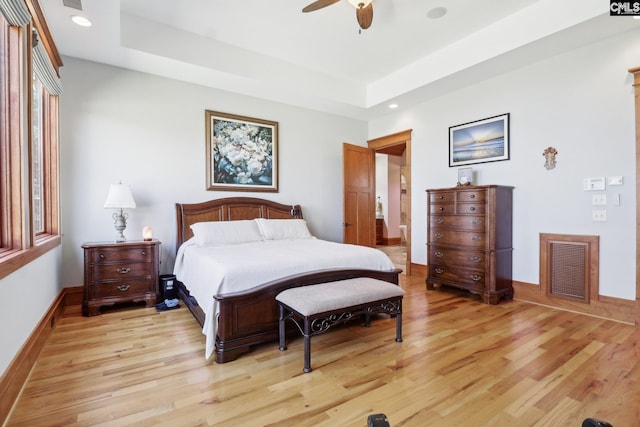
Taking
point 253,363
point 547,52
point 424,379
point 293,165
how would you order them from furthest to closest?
point 293,165, point 547,52, point 253,363, point 424,379

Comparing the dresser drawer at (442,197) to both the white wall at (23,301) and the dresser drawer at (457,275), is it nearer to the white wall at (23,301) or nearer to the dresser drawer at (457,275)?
the dresser drawer at (457,275)

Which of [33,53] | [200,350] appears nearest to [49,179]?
[33,53]

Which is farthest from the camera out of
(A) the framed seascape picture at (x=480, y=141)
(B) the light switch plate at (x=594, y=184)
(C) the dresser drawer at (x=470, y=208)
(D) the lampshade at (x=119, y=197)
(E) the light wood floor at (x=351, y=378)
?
(A) the framed seascape picture at (x=480, y=141)

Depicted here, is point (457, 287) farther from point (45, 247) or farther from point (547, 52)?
point (45, 247)

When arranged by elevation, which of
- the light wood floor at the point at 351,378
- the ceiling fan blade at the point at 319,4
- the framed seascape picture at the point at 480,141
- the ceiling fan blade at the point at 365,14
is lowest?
the light wood floor at the point at 351,378

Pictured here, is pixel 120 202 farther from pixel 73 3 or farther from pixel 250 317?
pixel 250 317

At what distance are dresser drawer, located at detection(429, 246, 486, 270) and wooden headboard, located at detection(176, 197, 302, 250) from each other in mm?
2031

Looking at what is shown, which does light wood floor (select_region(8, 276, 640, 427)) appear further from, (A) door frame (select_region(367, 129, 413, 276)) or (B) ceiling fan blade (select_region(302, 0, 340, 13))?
(B) ceiling fan blade (select_region(302, 0, 340, 13))

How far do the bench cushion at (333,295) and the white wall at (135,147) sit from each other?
2.38m

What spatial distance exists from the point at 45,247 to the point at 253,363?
191 centimetres

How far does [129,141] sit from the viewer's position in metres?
3.71

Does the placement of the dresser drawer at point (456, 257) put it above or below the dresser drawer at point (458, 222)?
below

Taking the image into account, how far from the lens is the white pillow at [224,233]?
359 cm

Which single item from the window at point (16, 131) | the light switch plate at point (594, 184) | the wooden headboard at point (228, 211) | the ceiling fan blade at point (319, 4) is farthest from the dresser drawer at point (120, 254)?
the light switch plate at point (594, 184)
